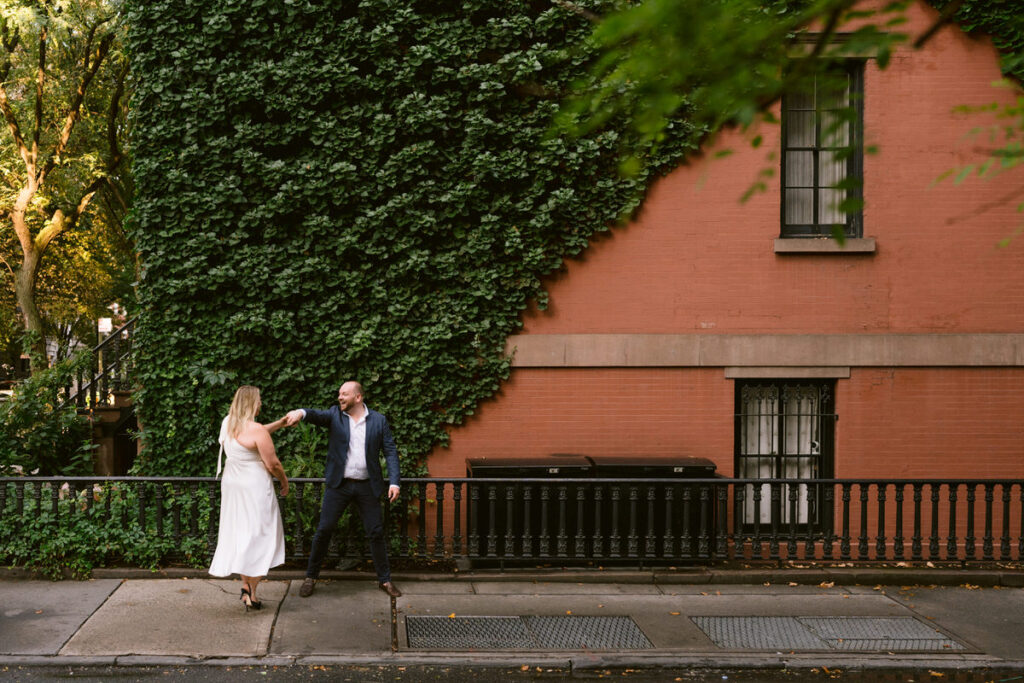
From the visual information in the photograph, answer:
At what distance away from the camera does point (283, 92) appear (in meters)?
9.74

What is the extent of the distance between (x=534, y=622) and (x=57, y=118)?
21683 mm

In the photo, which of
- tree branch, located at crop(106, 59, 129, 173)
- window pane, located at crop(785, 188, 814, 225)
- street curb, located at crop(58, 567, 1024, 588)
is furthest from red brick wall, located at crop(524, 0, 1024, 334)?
tree branch, located at crop(106, 59, 129, 173)

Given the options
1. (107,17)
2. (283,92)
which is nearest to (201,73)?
(283,92)

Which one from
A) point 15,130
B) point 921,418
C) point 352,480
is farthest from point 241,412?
point 15,130

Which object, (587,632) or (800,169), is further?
(800,169)

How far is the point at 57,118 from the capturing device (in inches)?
925

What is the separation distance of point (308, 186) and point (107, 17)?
→ 13.6m

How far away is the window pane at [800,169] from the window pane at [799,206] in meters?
0.09

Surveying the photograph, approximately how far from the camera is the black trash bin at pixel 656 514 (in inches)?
353

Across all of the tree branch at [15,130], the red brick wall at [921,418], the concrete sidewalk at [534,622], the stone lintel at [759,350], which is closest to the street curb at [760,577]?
the concrete sidewalk at [534,622]

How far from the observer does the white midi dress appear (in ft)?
24.3

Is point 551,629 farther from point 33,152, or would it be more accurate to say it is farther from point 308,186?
point 33,152

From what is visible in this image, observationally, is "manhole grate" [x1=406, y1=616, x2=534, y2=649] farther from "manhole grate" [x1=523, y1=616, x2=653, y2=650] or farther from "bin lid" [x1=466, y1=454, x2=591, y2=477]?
"bin lid" [x1=466, y1=454, x2=591, y2=477]

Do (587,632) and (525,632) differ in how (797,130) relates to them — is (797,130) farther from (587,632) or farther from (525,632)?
(525,632)
